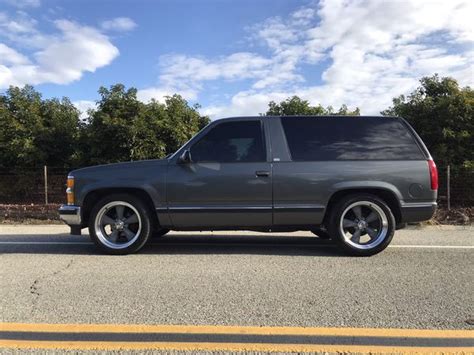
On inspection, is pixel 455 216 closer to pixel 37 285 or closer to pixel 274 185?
pixel 274 185

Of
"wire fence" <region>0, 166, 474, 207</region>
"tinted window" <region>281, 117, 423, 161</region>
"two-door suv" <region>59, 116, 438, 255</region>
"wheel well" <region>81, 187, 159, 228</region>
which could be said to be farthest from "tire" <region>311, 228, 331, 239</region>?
"wire fence" <region>0, 166, 474, 207</region>

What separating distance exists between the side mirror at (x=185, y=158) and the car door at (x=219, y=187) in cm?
1

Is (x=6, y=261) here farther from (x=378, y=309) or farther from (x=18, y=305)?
(x=378, y=309)

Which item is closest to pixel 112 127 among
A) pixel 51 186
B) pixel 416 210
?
pixel 51 186

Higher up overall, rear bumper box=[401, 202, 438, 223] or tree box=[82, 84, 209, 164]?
tree box=[82, 84, 209, 164]

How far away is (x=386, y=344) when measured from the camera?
3.67 meters

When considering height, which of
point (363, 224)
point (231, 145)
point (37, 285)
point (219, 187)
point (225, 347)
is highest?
point (231, 145)

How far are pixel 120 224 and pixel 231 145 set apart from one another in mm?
1846

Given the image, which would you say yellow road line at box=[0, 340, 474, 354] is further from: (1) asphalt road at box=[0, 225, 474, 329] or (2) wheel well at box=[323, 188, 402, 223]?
(2) wheel well at box=[323, 188, 402, 223]

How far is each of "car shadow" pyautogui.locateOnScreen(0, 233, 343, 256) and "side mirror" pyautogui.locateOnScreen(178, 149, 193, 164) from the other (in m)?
1.30

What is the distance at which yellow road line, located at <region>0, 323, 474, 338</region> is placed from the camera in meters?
3.84

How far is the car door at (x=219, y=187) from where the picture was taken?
6.53 m

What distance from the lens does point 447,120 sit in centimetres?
1287

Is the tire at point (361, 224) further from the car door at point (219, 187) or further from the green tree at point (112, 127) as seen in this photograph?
the green tree at point (112, 127)
